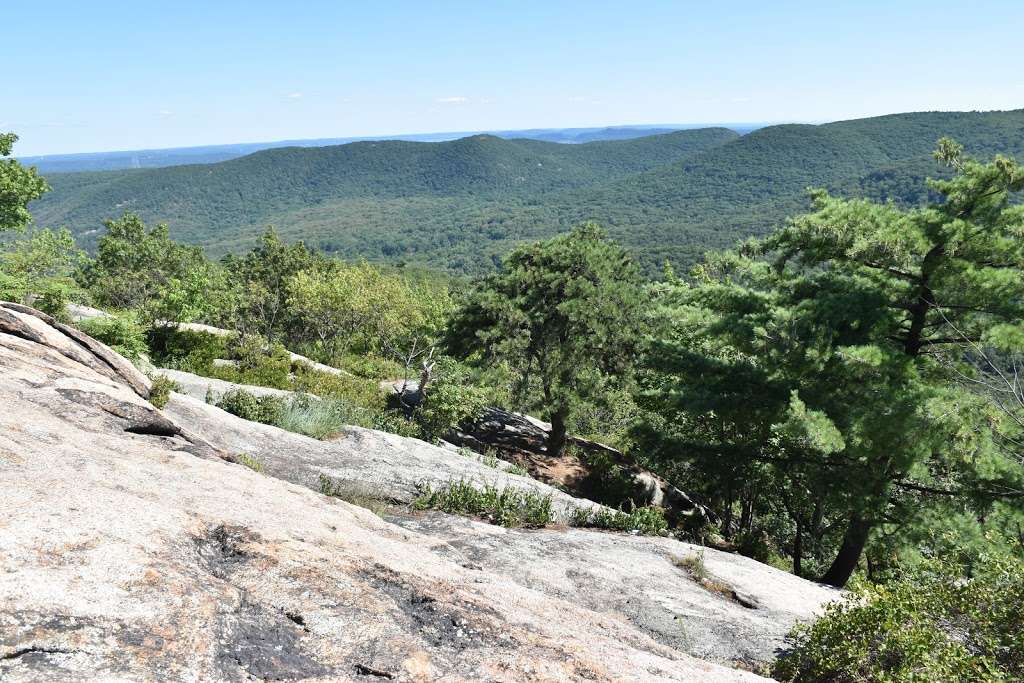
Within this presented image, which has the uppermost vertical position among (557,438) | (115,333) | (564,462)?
(115,333)

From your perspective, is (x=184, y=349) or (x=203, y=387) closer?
(x=203, y=387)

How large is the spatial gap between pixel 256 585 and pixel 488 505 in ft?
20.4

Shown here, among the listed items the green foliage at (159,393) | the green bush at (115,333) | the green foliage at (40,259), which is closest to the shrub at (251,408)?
the green foliage at (159,393)

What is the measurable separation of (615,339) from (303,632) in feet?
52.3

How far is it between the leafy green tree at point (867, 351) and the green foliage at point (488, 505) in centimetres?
499

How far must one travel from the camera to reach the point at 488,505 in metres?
10.6

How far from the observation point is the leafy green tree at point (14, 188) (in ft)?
81.1

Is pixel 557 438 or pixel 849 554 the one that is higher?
pixel 557 438

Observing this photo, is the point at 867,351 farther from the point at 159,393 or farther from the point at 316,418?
the point at 159,393

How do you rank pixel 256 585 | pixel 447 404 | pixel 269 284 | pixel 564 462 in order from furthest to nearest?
1. pixel 269 284
2. pixel 564 462
3. pixel 447 404
4. pixel 256 585

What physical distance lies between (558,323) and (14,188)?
75.6 ft

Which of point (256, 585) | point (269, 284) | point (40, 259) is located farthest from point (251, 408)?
point (269, 284)

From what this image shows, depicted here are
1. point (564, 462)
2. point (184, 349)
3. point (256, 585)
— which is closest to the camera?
point (256, 585)

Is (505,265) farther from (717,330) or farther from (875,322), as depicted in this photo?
(875,322)
